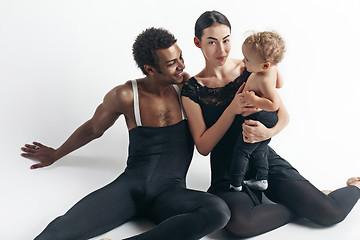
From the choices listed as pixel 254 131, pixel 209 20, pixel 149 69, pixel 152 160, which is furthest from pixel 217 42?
pixel 152 160

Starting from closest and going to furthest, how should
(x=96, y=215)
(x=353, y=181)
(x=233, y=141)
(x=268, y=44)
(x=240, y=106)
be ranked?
(x=268, y=44)
(x=96, y=215)
(x=240, y=106)
(x=233, y=141)
(x=353, y=181)

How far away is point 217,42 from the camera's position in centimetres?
340

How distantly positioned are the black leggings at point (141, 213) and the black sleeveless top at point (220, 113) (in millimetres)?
284

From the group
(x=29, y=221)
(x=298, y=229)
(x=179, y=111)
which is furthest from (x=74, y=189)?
(x=298, y=229)

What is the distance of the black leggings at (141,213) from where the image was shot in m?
3.02

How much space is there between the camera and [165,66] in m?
3.45

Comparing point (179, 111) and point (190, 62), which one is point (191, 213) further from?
point (190, 62)

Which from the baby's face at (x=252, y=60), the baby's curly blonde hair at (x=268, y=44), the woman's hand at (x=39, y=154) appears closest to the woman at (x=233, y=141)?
the baby's face at (x=252, y=60)

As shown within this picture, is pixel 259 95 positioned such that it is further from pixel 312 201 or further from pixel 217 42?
pixel 312 201

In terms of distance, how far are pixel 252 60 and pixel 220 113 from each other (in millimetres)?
507

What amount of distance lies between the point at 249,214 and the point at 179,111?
2.48 feet

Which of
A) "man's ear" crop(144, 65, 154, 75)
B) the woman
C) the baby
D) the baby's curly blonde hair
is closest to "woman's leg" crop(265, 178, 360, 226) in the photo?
the woman

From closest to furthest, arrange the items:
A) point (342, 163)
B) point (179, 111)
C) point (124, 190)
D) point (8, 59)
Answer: point (124, 190) → point (179, 111) → point (342, 163) → point (8, 59)

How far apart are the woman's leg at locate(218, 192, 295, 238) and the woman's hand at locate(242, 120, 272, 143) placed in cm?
34
